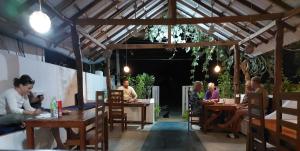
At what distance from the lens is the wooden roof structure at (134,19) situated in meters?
4.85

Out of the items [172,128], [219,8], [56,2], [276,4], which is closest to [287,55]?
[219,8]

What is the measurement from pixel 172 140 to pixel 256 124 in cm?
296

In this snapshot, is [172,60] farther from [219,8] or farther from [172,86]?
[219,8]

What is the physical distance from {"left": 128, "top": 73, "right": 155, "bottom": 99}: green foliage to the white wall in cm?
167

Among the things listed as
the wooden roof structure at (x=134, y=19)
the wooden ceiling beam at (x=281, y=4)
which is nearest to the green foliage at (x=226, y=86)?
the wooden roof structure at (x=134, y=19)

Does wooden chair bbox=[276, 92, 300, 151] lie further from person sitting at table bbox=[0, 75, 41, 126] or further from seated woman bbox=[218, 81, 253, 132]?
seated woman bbox=[218, 81, 253, 132]

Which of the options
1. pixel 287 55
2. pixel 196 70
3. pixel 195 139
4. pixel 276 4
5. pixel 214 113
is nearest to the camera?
pixel 276 4

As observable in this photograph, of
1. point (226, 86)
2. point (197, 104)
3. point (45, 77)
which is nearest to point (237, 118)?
point (197, 104)

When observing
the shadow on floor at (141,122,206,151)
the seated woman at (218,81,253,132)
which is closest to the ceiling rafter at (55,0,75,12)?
the shadow on floor at (141,122,206,151)

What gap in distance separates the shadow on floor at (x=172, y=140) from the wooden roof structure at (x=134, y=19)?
2.46m

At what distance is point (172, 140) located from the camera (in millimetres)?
6023

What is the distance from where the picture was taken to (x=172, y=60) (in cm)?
1247

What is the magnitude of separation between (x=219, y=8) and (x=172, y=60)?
5.53 m

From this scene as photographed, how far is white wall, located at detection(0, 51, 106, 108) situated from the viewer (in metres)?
4.20
